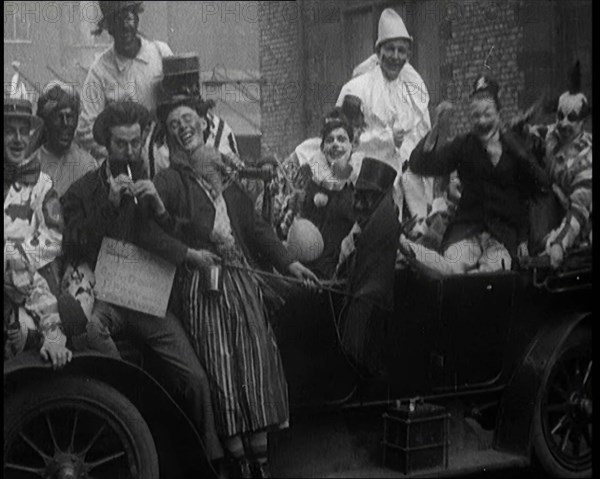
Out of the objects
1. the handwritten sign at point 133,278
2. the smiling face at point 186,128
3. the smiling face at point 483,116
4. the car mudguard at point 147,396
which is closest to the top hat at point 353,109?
the smiling face at point 483,116

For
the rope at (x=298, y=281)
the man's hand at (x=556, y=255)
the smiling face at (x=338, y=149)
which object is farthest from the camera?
the man's hand at (x=556, y=255)

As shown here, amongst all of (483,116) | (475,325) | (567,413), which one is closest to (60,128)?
(483,116)

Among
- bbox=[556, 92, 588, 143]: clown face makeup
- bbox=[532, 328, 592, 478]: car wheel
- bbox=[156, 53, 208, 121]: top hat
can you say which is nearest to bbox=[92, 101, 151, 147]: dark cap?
bbox=[156, 53, 208, 121]: top hat

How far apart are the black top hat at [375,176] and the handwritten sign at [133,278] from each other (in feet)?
3.86

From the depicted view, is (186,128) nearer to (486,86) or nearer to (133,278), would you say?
(133,278)

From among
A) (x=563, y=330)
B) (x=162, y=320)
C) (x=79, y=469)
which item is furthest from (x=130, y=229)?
(x=563, y=330)

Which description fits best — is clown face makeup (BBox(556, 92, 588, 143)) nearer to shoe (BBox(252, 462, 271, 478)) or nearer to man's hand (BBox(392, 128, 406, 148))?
man's hand (BBox(392, 128, 406, 148))

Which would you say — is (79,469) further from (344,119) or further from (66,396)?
(344,119)

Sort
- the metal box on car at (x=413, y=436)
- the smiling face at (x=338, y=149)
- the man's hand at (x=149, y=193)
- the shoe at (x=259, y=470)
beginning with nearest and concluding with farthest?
the man's hand at (x=149, y=193) < the shoe at (x=259, y=470) < the smiling face at (x=338, y=149) < the metal box on car at (x=413, y=436)

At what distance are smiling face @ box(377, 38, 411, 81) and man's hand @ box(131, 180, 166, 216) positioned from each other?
1471 mm

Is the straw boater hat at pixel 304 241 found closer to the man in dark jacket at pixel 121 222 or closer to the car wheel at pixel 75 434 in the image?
the man in dark jacket at pixel 121 222

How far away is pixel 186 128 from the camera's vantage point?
5.51m

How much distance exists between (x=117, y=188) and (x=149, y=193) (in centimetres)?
16

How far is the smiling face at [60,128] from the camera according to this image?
206 inches
